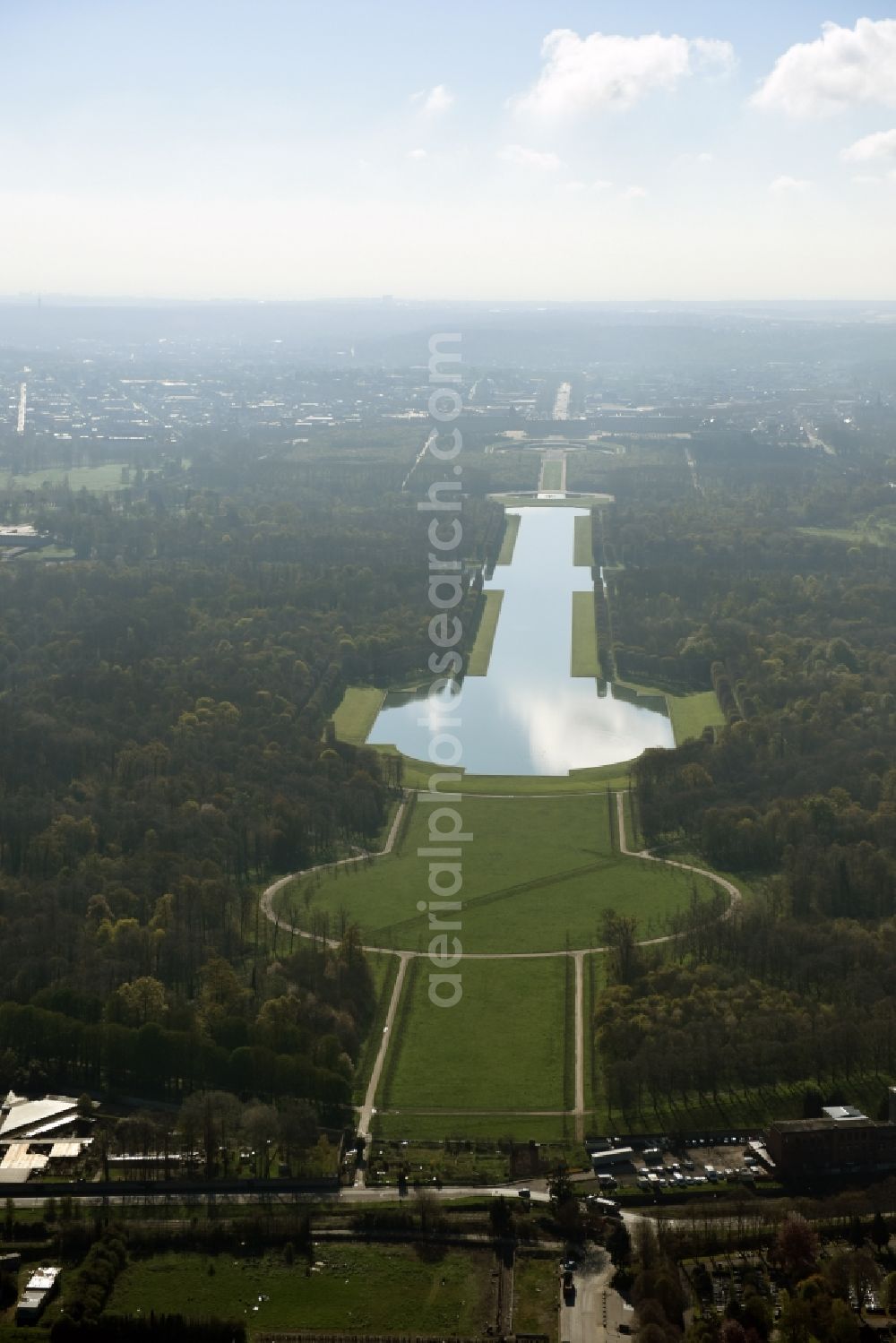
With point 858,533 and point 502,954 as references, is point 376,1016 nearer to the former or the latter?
point 502,954

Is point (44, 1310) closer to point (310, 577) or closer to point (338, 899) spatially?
point (338, 899)

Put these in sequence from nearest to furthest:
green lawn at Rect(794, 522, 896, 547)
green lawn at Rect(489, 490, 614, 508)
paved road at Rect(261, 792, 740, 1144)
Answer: paved road at Rect(261, 792, 740, 1144) → green lawn at Rect(794, 522, 896, 547) → green lawn at Rect(489, 490, 614, 508)

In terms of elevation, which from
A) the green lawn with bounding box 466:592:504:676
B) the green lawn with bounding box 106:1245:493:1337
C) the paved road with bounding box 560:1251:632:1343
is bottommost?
the green lawn with bounding box 106:1245:493:1337

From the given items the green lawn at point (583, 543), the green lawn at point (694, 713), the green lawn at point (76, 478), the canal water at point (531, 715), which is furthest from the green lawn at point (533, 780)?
the green lawn at point (76, 478)

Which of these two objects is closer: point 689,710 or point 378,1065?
point 378,1065

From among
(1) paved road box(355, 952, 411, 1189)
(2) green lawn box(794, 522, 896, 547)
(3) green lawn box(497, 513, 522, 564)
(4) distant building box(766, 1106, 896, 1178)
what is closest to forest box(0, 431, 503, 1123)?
(1) paved road box(355, 952, 411, 1189)

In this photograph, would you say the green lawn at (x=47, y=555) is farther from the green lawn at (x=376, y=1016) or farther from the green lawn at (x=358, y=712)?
the green lawn at (x=376, y=1016)

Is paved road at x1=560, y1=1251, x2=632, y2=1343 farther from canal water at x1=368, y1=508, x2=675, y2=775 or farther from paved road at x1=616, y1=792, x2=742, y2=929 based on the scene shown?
canal water at x1=368, y1=508, x2=675, y2=775

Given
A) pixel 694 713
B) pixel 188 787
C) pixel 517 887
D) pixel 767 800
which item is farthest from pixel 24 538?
pixel 517 887
